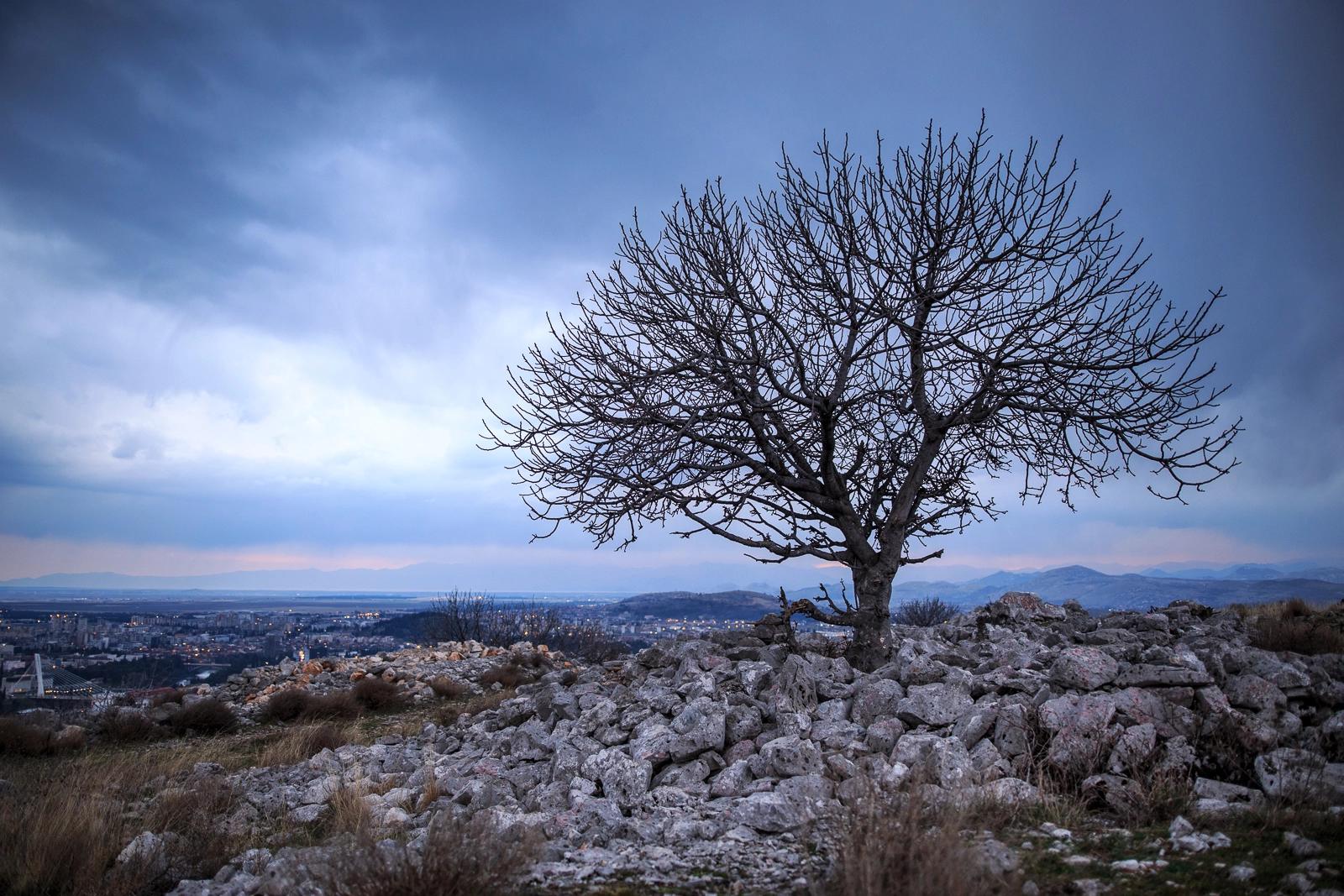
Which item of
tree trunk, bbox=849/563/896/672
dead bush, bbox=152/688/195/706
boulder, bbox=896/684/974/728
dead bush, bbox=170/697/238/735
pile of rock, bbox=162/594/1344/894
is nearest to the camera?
pile of rock, bbox=162/594/1344/894

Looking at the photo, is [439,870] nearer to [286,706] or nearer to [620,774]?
[620,774]

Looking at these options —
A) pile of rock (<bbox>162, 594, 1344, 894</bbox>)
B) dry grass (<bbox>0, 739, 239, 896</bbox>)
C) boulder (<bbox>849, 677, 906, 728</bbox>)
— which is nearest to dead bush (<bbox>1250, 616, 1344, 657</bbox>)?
pile of rock (<bbox>162, 594, 1344, 894</bbox>)

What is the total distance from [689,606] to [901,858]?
122 feet

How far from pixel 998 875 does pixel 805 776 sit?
66.9 inches

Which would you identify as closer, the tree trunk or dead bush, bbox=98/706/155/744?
the tree trunk

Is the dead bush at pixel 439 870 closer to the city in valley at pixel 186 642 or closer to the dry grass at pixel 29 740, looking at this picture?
the city in valley at pixel 186 642

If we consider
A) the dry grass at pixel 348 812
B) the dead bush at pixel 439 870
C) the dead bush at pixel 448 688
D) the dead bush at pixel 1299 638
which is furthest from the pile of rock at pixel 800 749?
the dead bush at pixel 448 688

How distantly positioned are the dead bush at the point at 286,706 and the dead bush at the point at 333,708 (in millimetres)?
105

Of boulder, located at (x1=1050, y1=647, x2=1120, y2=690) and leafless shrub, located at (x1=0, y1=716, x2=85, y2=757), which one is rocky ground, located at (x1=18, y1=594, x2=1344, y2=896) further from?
leafless shrub, located at (x1=0, y1=716, x2=85, y2=757)

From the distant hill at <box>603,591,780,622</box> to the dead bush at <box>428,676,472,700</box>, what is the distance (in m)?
17.7

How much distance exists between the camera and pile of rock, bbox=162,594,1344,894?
414 cm

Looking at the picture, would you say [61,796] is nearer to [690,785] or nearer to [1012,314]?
[690,785]

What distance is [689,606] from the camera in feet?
130

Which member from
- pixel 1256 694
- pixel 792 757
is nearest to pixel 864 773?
pixel 792 757
